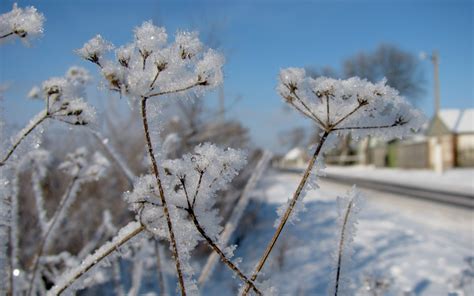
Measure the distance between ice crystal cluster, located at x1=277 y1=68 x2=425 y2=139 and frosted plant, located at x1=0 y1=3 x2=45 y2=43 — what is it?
52 cm

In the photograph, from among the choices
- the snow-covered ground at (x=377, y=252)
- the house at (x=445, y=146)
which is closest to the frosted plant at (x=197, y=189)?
the snow-covered ground at (x=377, y=252)

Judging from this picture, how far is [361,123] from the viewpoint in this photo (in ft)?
2.98

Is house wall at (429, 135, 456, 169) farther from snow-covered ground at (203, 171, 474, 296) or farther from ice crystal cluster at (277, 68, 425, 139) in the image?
ice crystal cluster at (277, 68, 425, 139)

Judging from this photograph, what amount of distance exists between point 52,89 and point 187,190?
430mm

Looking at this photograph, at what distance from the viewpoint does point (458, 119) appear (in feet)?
105

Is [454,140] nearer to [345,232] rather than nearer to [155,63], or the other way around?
[345,232]

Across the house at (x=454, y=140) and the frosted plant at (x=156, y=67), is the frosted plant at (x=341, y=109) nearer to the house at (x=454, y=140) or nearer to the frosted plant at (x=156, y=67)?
the frosted plant at (x=156, y=67)

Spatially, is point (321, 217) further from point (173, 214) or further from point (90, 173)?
point (173, 214)

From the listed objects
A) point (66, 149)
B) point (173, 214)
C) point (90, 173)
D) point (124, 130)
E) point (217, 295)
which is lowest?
point (217, 295)

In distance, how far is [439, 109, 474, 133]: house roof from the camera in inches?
1192

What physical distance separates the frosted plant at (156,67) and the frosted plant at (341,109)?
172 mm

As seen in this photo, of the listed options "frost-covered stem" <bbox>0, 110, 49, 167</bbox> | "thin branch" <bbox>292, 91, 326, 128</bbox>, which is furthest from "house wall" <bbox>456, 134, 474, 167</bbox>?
"frost-covered stem" <bbox>0, 110, 49, 167</bbox>

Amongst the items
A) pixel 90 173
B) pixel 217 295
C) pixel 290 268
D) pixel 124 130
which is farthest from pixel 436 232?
pixel 90 173

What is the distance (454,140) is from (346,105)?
32.4 metres
